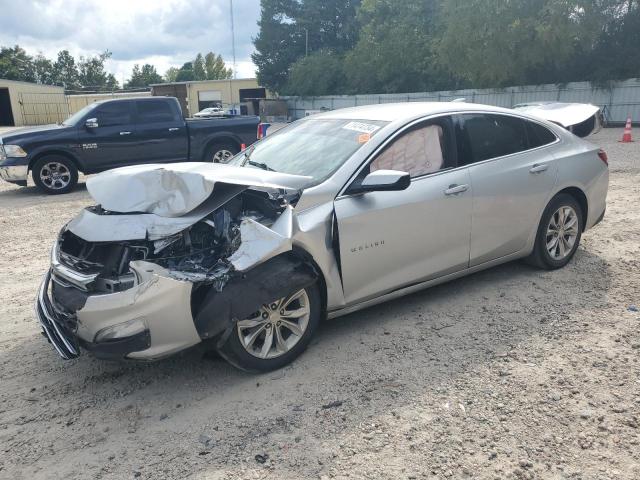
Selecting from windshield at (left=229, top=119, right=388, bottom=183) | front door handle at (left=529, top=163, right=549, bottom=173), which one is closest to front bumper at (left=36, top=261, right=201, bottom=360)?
windshield at (left=229, top=119, right=388, bottom=183)

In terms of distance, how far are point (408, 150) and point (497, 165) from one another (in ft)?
2.98

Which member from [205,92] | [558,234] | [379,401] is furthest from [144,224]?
[205,92]

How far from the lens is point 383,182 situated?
12.0 feet

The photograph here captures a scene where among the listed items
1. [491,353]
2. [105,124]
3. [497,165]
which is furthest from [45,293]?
[105,124]

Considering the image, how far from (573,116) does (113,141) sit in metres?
8.72

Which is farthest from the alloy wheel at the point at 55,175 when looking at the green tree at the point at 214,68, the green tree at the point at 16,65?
the green tree at the point at 214,68

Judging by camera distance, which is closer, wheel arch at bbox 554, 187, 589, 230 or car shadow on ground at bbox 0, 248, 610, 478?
car shadow on ground at bbox 0, 248, 610, 478

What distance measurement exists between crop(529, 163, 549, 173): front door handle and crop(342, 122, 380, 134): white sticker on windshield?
1579 mm

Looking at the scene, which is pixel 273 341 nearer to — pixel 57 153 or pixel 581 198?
pixel 581 198

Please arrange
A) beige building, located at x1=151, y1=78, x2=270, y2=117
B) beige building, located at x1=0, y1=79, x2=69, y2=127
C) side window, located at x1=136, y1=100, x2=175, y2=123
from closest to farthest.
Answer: side window, located at x1=136, y1=100, x2=175, y2=123
beige building, located at x1=0, y1=79, x2=69, y2=127
beige building, located at x1=151, y1=78, x2=270, y2=117

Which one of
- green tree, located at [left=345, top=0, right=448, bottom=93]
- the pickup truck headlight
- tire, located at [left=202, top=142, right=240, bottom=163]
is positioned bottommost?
tire, located at [left=202, top=142, right=240, bottom=163]

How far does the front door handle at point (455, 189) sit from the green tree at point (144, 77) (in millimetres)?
93029

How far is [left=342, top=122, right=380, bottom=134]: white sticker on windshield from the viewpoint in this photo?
13.5 feet

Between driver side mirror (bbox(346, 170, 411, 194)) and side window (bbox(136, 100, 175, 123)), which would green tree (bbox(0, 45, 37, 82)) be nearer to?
side window (bbox(136, 100, 175, 123))
